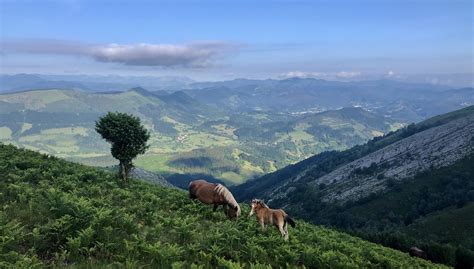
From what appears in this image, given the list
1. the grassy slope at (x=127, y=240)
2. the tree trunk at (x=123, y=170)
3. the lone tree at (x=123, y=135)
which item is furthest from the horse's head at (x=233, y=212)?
the tree trunk at (x=123, y=170)

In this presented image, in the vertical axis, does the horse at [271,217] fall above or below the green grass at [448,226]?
above

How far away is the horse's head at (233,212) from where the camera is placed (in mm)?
21797

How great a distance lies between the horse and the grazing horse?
1692 millimetres

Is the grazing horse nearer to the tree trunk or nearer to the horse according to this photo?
the horse

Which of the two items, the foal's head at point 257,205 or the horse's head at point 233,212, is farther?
the horse's head at point 233,212

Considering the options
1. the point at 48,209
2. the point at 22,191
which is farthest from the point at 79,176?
the point at 48,209

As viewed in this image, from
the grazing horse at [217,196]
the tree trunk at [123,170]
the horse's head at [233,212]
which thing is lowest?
the tree trunk at [123,170]

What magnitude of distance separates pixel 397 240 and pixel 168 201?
70.3 metres

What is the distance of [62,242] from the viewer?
43.3 feet

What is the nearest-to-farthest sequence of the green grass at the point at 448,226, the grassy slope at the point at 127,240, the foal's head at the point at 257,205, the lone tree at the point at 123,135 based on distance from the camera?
the grassy slope at the point at 127,240
the foal's head at the point at 257,205
the lone tree at the point at 123,135
the green grass at the point at 448,226

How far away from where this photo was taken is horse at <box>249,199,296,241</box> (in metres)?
20.0

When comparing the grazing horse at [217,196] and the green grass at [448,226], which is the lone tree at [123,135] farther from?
the green grass at [448,226]

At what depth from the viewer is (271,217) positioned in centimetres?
2025

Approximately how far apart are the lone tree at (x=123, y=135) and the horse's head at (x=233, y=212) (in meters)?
22.1
